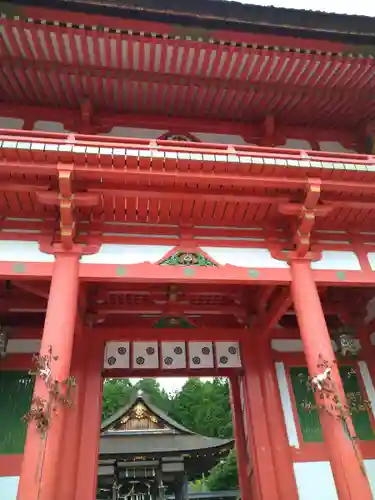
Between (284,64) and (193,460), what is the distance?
46.4 feet

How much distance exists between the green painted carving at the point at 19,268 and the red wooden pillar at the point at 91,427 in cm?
286

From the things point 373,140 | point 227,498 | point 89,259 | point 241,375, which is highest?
point 373,140

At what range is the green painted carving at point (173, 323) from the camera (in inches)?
370

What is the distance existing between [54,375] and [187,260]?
2767mm

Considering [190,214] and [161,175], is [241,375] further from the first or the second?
[161,175]

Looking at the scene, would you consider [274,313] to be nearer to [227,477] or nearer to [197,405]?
[227,477]

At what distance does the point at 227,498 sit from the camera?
2028 cm

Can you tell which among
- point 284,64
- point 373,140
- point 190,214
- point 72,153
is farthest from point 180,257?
point 373,140

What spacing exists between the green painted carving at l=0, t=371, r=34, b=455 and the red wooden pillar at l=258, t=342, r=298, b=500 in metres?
4.71

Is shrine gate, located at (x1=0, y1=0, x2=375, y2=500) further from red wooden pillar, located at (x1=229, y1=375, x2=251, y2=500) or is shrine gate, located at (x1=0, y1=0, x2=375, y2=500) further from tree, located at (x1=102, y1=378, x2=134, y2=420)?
tree, located at (x1=102, y1=378, x2=134, y2=420)

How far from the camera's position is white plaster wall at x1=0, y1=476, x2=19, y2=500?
23.3ft

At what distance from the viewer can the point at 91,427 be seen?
7977mm

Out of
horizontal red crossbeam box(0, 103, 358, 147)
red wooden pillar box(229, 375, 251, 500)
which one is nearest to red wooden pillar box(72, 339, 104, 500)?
red wooden pillar box(229, 375, 251, 500)

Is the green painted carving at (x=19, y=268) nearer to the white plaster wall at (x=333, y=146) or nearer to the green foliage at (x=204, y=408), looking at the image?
the white plaster wall at (x=333, y=146)
